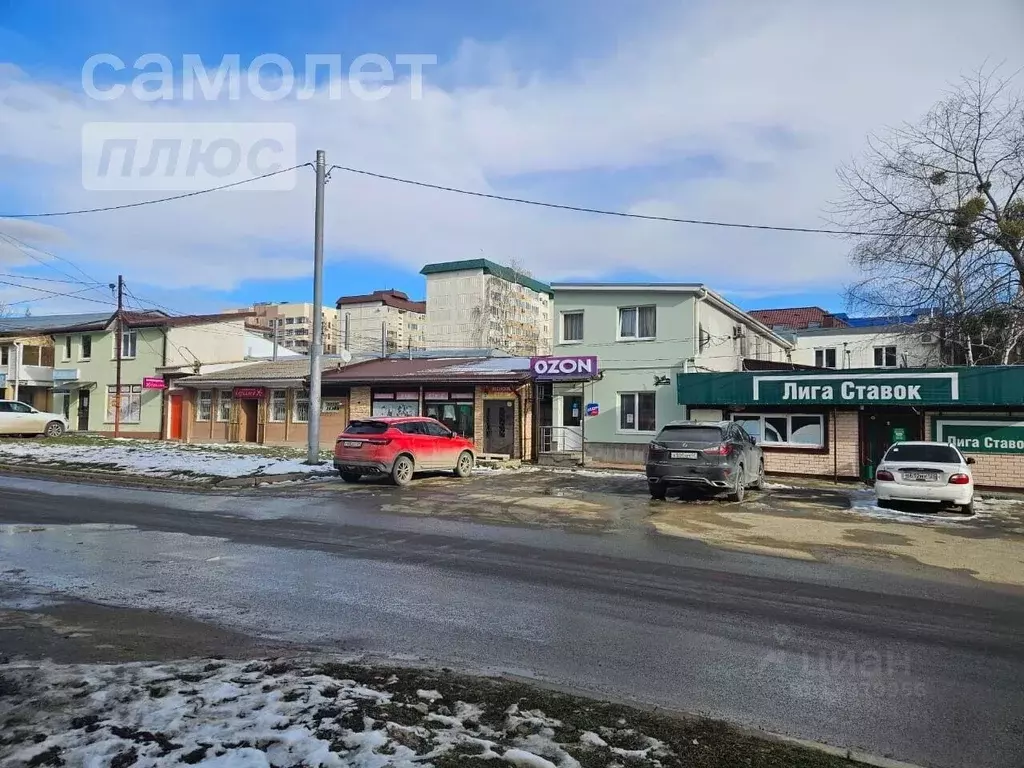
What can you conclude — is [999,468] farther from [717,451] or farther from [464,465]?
[464,465]

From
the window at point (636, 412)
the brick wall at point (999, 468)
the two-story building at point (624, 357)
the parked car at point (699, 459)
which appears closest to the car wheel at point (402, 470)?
the parked car at point (699, 459)

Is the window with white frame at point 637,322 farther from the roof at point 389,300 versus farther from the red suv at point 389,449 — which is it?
the roof at point 389,300

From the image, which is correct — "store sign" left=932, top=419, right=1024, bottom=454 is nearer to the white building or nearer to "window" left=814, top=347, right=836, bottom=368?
"window" left=814, top=347, right=836, bottom=368

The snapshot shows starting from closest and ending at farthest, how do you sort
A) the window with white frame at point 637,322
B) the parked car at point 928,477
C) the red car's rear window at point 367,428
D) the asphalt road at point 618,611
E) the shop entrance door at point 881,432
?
the asphalt road at point 618,611, the parked car at point 928,477, the red car's rear window at point 367,428, the shop entrance door at point 881,432, the window with white frame at point 637,322

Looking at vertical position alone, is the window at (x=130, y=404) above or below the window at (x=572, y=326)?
below

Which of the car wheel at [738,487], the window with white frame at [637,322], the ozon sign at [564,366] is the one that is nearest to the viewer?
the car wheel at [738,487]

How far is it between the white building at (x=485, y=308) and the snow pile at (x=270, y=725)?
59.9 meters

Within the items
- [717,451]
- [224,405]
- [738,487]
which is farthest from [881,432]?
[224,405]

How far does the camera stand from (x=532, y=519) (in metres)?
12.6

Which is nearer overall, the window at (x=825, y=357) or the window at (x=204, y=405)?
the window at (x=204, y=405)

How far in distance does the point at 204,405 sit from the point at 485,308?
38.3 metres

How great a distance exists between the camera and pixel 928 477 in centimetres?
1438

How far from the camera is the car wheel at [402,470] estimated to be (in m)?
17.8

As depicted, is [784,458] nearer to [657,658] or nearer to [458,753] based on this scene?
[657,658]
